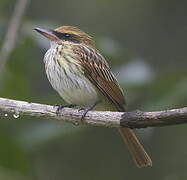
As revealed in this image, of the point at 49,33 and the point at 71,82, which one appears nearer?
the point at 71,82

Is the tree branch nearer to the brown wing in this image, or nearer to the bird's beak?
the brown wing

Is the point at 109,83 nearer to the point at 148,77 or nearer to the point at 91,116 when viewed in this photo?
the point at 148,77

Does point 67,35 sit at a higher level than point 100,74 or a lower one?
higher

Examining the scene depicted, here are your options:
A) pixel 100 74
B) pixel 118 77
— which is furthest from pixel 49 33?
pixel 118 77

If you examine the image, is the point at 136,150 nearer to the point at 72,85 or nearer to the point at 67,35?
the point at 72,85

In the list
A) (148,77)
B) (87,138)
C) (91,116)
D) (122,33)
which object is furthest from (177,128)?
(91,116)

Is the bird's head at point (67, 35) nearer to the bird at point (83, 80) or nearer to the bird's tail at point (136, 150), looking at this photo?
the bird at point (83, 80)
